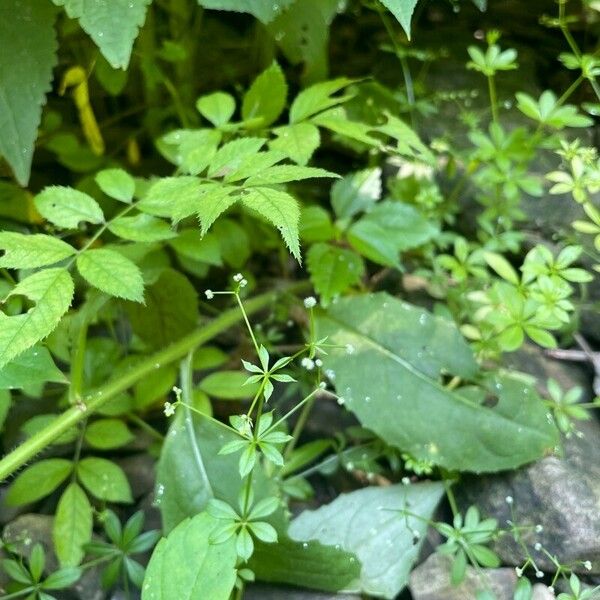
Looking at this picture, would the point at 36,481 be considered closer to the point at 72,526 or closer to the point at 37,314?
the point at 72,526

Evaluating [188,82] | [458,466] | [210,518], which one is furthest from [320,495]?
[188,82]

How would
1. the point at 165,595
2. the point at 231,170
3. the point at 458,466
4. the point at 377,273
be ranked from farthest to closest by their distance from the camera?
1. the point at 377,273
2. the point at 458,466
3. the point at 231,170
4. the point at 165,595

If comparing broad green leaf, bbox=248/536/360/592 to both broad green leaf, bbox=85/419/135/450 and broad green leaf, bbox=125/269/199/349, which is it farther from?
broad green leaf, bbox=125/269/199/349

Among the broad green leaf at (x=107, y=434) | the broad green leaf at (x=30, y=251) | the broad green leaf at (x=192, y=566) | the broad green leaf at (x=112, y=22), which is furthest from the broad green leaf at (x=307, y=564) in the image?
the broad green leaf at (x=112, y=22)

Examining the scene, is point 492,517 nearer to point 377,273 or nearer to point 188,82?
point 377,273

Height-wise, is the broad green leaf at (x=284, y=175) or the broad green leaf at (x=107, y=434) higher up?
the broad green leaf at (x=284, y=175)

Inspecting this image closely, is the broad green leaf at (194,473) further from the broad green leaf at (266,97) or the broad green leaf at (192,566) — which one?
the broad green leaf at (266,97)
